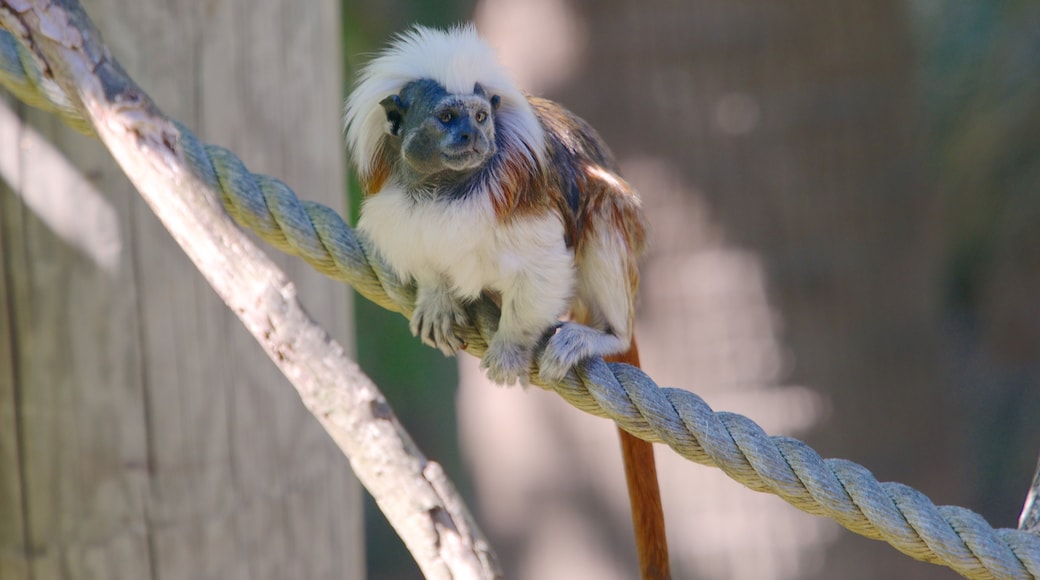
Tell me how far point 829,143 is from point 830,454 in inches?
52.0

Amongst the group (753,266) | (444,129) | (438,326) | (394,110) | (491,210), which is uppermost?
(753,266)

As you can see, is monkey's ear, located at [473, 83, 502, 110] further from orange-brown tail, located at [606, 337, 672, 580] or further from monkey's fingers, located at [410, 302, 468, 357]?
orange-brown tail, located at [606, 337, 672, 580]

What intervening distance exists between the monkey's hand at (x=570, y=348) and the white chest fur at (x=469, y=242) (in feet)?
0.36

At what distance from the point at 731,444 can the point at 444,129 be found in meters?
0.86

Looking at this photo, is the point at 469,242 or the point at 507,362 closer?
the point at 469,242

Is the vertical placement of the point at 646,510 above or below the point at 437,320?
below

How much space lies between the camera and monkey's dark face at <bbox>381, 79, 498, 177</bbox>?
6.72 feet

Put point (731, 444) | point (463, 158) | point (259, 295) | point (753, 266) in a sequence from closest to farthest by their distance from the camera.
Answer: point (259, 295), point (731, 444), point (463, 158), point (753, 266)

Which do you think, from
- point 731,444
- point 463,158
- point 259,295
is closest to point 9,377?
point 259,295

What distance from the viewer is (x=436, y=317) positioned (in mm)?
2377

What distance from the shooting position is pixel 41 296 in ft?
7.47

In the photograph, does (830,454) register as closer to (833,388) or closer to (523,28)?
(833,388)

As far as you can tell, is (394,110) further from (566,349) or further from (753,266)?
(753,266)

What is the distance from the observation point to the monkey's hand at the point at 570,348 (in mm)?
2209
